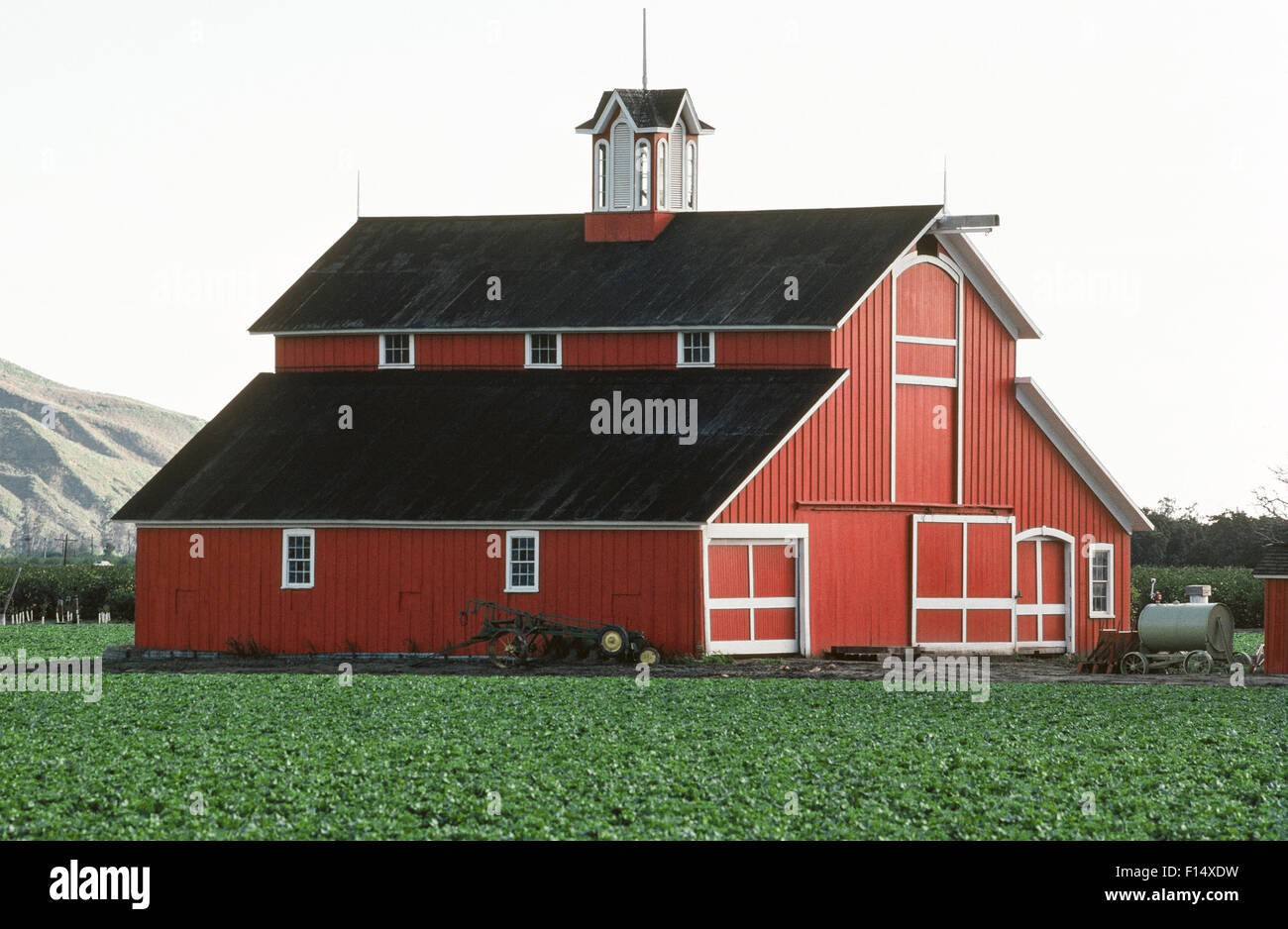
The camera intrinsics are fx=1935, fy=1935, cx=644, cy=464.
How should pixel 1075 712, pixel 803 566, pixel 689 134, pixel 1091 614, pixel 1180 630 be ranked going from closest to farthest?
pixel 1075 712, pixel 1180 630, pixel 803 566, pixel 1091 614, pixel 689 134

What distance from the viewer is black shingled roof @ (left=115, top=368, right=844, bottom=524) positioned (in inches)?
1353

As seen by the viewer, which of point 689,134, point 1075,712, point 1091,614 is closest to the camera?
point 1075,712

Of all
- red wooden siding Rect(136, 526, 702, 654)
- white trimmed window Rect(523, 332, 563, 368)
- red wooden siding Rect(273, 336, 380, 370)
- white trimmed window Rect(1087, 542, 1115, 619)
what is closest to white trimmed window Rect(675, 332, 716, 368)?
white trimmed window Rect(523, 332, 563, 368)

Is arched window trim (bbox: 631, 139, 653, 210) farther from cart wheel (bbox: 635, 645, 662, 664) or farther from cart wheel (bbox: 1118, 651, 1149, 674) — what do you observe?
cart wheel (bbox: 1118, 651, 1149, 674)

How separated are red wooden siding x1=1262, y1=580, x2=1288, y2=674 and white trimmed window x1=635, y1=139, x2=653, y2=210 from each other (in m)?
15.5

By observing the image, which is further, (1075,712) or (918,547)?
(918,547)

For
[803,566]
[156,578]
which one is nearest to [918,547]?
[803,566]

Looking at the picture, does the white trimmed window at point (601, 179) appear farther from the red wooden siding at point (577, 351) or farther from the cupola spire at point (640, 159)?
the red wooden siding at point (577, 351)

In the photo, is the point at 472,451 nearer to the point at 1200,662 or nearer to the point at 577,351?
the point at 577,351

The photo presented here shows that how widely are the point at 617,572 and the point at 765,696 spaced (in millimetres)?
7423

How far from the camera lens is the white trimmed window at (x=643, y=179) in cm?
4138
